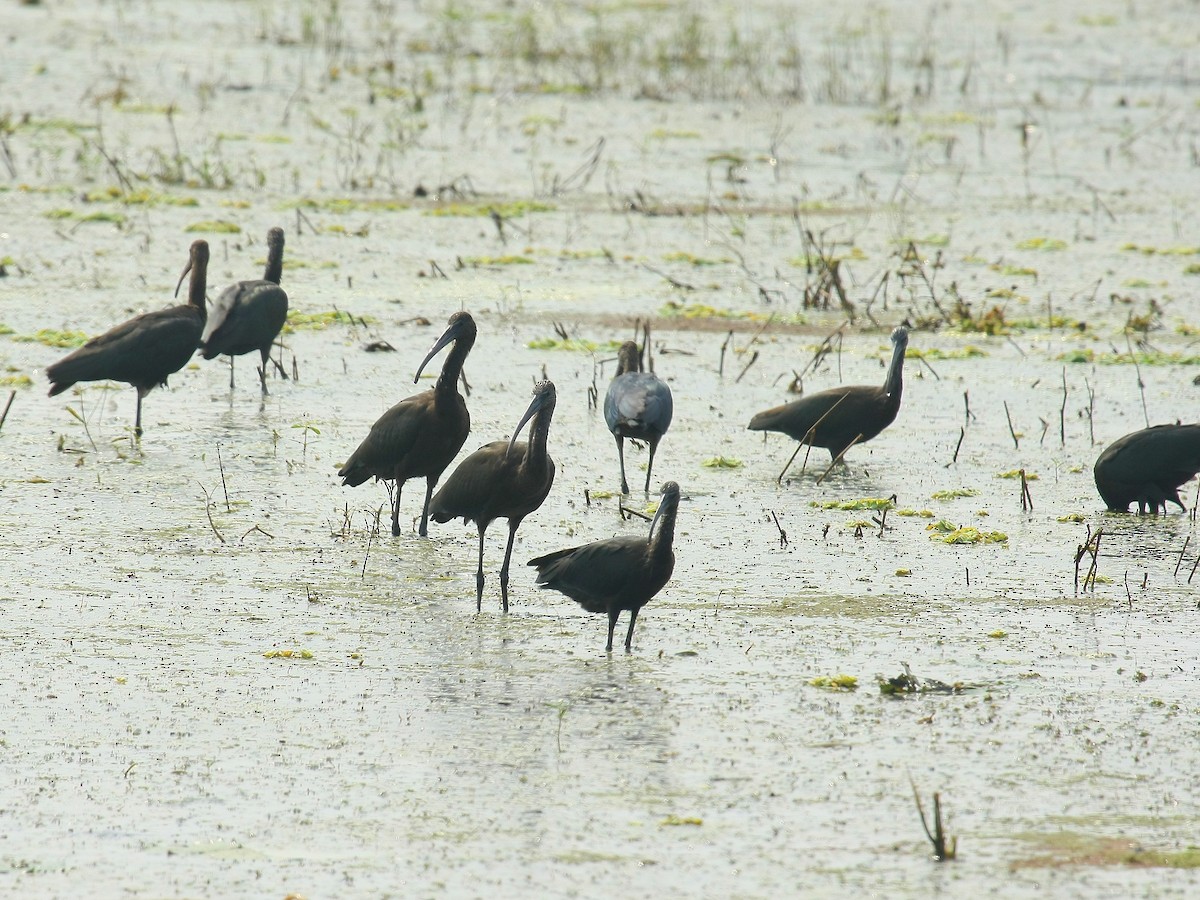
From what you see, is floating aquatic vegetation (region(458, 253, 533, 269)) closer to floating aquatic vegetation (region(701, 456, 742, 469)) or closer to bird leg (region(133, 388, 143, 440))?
bird leg (region(133, 388, 143, 440))

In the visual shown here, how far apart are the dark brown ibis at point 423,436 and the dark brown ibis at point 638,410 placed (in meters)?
1.00

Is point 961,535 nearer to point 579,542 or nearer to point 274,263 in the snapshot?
point 579,542

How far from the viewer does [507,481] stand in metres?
6.68

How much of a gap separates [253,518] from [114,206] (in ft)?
22.7

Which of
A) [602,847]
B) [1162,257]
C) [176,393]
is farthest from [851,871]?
[1162,257]

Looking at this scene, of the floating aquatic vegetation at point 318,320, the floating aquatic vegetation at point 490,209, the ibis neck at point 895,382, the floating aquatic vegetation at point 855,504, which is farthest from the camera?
the floating aquatic vegetation at point 490,209

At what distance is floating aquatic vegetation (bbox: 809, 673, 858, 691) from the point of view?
5836 millimetres

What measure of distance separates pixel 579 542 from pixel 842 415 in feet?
6.56

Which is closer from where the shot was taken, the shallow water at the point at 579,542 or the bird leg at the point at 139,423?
the shallow water at the point at 579,542

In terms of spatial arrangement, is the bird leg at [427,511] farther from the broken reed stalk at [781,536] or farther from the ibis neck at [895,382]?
the ibis neck at [895,382]

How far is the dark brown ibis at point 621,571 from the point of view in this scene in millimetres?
6016

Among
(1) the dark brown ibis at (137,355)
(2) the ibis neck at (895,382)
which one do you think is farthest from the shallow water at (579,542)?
(2) the ibis neck at (895,382)

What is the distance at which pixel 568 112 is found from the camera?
18.3 meters

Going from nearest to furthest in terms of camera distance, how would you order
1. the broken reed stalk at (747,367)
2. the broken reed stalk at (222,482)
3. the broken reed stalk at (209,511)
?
the broken reed stalk at (209,511), the broken reed stalk at (222,482), the broken reed stalk at (747,367)
